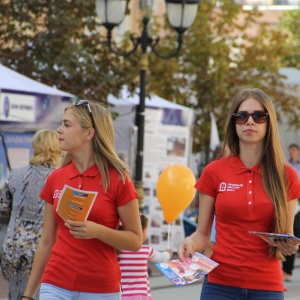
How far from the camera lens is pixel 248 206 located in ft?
16.0

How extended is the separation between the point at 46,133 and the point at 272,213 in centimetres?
274

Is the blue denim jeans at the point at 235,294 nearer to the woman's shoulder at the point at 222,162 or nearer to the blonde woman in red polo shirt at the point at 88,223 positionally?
the blonde woman in red polo shirt at the point at 88,223

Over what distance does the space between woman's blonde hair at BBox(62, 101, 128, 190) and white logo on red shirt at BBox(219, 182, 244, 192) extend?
0.49 metres

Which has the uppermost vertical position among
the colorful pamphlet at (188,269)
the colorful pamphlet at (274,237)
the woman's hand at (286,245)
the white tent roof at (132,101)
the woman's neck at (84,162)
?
the white tent roof at (132,101)

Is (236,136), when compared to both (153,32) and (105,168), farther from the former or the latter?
(153,32)

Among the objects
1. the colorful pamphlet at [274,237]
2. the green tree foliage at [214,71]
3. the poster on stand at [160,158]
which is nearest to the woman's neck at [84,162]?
the colorful pamphlet at [274,237]

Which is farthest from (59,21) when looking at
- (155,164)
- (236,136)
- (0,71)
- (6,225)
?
(236,136)

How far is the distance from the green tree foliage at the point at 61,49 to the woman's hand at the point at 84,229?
1118 cm

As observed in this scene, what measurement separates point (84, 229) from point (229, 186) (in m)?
0.79

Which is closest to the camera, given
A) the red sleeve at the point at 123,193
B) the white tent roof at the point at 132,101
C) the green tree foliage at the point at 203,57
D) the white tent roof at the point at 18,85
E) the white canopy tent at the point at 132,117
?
the red sleeve at the point at 123,193

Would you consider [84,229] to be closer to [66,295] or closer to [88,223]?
[88,223]

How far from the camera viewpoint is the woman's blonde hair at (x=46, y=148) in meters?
7.23

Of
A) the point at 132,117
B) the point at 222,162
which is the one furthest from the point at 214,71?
the point at 222,162

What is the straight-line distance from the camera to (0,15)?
668 inches
